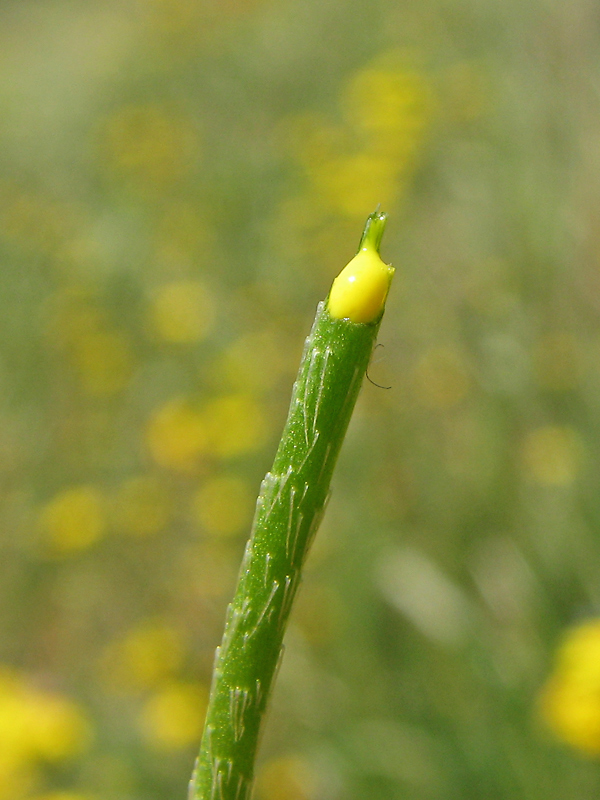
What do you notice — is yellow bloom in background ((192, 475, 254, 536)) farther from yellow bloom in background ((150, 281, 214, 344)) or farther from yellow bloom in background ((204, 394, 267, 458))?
yellow bloom in background ((150, 281, 214, 344))

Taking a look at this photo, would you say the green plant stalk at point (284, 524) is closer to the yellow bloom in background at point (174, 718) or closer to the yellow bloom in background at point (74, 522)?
the yellow bloom in background at point (174, 718)

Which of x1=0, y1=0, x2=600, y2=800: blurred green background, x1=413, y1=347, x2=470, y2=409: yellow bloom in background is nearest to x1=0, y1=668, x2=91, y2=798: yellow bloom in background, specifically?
x1=0, y1=0, x2=600, y2=800: blurred green background

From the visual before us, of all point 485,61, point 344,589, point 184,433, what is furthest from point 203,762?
point 485,61

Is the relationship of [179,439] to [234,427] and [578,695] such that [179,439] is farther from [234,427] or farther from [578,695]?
[578,695]

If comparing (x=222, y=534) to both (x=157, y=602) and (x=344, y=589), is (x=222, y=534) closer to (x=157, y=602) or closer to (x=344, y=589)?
(x=157, y=602)

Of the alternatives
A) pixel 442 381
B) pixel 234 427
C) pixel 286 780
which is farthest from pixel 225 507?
pixel 286 780

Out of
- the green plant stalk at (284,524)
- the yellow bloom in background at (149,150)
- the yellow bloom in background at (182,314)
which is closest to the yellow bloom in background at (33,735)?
the green plant stalk at (284,524)
